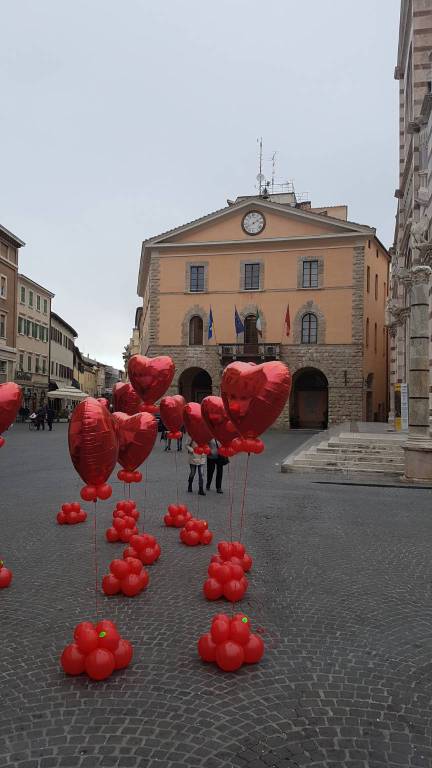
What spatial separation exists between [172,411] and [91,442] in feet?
12.6

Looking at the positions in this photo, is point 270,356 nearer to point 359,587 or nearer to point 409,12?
point 409,12

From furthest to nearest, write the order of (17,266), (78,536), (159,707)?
1. (17,266)
2. (78,536)
3. (159,707)

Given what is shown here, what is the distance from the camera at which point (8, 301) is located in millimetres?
40594

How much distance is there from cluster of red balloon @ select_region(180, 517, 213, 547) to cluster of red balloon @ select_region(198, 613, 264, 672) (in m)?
3.38

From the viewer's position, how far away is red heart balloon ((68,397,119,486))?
5066 mm

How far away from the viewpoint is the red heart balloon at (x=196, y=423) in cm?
831

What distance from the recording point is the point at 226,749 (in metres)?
3.31

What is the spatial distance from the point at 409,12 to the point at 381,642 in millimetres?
26913

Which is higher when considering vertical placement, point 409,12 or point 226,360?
point 409,12

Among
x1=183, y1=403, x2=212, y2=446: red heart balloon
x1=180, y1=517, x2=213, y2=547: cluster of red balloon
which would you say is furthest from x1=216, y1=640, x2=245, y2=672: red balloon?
x1=183, y1=403, x2=212, y2=446: red heart balloon

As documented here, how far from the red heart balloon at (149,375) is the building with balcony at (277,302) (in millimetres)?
24391

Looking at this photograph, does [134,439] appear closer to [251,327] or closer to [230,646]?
[230,646]

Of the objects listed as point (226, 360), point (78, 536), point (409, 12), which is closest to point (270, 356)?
point (226, 360)

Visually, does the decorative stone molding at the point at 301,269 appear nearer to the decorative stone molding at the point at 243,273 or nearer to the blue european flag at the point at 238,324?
the decorative stone molding at the point at 243,273
